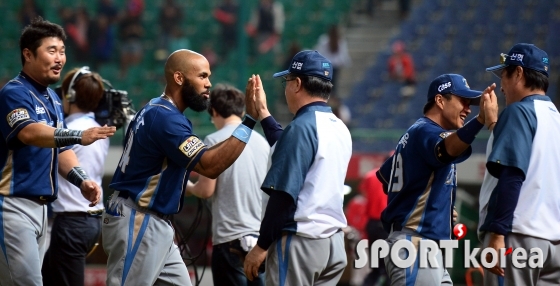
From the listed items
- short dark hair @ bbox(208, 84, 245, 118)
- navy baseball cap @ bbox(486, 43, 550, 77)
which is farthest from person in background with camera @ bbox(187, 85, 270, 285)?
navy baseball cap @ bbox(486, 43, 550, 77)

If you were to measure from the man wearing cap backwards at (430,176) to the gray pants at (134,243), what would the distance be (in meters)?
1.33

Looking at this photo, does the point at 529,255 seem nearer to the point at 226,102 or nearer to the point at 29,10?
the point at 226,102

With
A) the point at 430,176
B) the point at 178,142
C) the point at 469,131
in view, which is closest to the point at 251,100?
the point at 178,142

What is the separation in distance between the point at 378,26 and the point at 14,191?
13.8m

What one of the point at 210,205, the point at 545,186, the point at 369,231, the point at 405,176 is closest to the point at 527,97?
the point at 545,186

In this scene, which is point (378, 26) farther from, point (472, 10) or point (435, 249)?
point (435, 249)

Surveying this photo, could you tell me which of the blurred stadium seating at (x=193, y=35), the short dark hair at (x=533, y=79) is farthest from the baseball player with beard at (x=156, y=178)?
the blurred stadium seating at (x=193, y=35)

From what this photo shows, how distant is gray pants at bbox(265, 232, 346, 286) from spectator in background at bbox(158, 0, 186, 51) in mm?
12684

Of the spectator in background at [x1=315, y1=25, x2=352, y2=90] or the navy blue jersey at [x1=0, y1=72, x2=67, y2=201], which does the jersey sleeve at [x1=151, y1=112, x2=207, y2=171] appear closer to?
the navy blue jersey at [x1=0, y1=72, x2=67, y2=201]

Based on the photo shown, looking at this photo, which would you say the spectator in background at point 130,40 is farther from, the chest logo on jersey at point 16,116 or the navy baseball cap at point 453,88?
the navy baseball cap at point 453,88

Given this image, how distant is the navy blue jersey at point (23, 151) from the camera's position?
5207mm

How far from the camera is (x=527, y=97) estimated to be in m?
4.89

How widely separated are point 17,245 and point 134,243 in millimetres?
752

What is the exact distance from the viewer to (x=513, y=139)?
4688 millimetres
